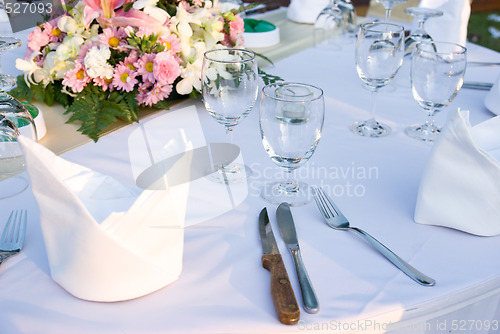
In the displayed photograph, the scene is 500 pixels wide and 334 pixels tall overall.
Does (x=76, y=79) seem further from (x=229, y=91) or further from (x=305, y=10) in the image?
(x=305, y=10)

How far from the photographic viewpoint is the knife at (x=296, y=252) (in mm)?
575

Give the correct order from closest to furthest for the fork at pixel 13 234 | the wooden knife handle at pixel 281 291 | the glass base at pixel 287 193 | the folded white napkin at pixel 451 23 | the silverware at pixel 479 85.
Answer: the wooden knife handle at pixel 281 291 → the fork at pixel 13 234 → the glass base at pixel 287 193 → the silverware at pixel 479 85 → the folded white napkin at pixel 451 23

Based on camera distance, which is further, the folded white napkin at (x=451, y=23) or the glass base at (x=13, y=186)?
the folded white napkin at (x=451, y=23)

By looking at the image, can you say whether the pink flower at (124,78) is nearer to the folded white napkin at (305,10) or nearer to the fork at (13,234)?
the fork at (13,234)

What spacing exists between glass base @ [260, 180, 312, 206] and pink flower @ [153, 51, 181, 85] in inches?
15.3

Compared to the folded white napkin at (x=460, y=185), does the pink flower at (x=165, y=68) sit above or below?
above

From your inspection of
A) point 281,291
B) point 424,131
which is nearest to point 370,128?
point 424,131

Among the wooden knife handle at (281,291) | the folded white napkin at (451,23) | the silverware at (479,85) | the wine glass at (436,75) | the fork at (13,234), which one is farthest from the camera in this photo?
the folded white napkin at (451,23)

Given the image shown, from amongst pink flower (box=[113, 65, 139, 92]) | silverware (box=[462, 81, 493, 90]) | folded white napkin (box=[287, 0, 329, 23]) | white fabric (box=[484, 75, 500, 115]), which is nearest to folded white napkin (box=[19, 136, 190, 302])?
pink flower (box=[113, 65, 139, 92])

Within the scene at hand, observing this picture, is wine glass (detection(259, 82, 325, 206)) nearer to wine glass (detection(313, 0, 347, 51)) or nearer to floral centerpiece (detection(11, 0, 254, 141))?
floral centerpiece (detection(11, 0, 254, 141))

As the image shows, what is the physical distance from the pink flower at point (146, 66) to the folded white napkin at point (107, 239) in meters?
0.51

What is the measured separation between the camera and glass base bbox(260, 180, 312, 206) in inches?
31.5

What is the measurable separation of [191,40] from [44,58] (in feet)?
1.23

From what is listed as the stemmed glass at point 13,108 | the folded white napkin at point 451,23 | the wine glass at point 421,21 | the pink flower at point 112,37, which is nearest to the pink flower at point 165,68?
the pink flower at point 112,37
